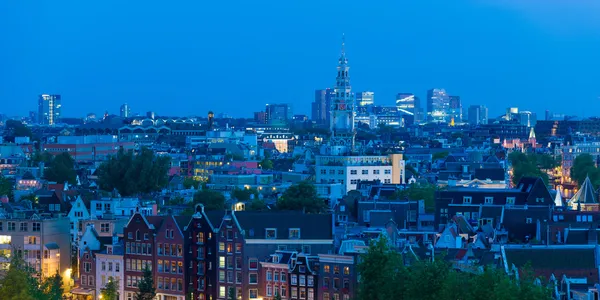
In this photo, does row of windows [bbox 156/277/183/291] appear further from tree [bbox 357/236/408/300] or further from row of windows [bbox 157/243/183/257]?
tree [bbox 357/236/408/300]

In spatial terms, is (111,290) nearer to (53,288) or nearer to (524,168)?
(53,288)

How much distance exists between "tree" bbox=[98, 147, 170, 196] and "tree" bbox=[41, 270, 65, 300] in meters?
53.6

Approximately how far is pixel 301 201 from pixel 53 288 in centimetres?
2677

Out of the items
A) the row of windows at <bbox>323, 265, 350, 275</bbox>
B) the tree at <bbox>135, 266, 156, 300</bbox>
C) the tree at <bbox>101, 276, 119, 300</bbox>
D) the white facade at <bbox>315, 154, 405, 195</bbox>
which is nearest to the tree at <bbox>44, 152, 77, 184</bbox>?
the white facade at <bbox>315, 154, 405, 195</bbox>

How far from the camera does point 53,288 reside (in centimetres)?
6444

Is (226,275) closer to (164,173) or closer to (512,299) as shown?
(512,299)

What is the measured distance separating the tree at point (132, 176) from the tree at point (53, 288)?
176 ft

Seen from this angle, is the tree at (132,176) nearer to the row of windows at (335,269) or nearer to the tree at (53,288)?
the tree at (53,288)

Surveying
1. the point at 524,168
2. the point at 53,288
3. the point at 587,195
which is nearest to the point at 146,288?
the point at 53,288

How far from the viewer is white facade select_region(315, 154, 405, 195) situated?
408 ft

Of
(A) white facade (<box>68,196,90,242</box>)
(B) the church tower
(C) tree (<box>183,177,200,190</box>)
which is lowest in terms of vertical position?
(A) white facade (<box>68,196,90,242</box>)

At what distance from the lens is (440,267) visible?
53.2 m

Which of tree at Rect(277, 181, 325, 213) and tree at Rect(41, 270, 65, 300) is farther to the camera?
tree at Rect(277, 181, 325, 213)

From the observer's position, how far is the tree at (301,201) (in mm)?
87562
